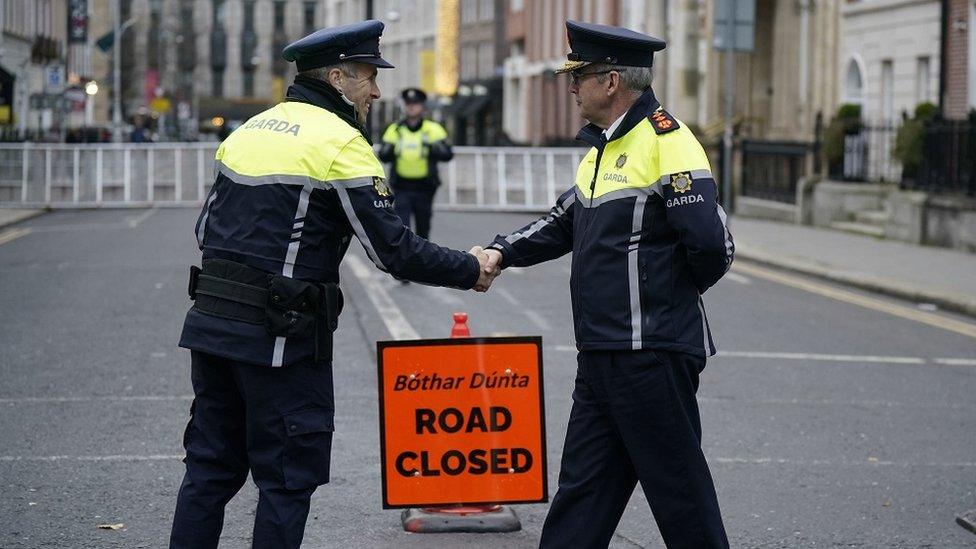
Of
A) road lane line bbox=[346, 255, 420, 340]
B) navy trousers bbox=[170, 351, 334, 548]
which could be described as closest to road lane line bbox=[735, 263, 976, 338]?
road lane line bbox=[346, 255, 420, 340]

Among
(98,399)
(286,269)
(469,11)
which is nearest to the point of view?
(286,269)

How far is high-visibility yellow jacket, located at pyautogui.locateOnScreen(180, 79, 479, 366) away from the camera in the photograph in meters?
4.86

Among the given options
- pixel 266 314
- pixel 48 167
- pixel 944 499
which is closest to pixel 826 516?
pixel 944 499

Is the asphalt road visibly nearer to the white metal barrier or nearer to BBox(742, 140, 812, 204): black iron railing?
BBox(742, 140, 812, 204): black iron railing

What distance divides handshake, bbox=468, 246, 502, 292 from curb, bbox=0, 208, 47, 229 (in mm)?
22289

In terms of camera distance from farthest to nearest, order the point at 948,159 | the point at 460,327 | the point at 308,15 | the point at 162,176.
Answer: the point at 308,15
the point at 162,176
the point at 948,159
the point at 460,327

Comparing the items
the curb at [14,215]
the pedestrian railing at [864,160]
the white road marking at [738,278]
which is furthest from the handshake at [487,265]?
the curb at [14,215]

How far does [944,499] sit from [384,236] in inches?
142

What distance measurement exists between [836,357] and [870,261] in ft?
26.5

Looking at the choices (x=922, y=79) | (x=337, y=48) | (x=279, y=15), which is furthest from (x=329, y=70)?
(x=279, y=15)

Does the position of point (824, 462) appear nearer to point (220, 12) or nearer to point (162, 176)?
point (162, 176)

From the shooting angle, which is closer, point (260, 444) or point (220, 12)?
point (260, 444)

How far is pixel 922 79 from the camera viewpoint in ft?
99.2

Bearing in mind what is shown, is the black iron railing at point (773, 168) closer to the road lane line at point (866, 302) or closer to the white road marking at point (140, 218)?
the road lane line at point (866, 302)
